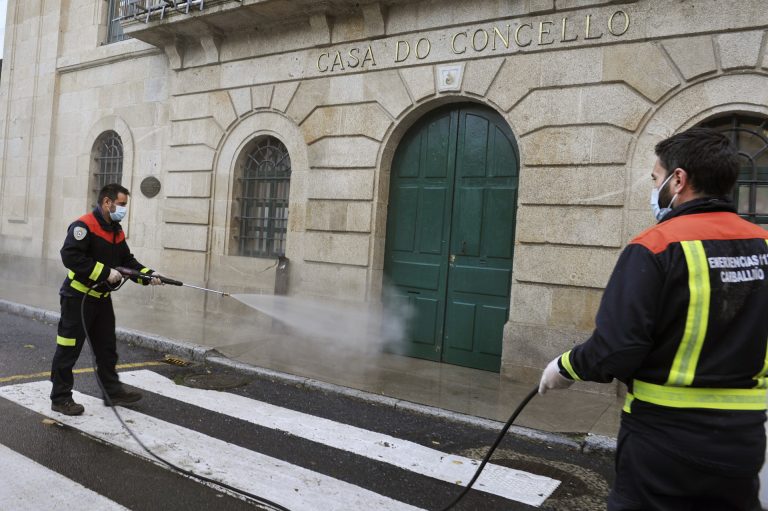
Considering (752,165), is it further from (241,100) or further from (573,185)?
(241,100)

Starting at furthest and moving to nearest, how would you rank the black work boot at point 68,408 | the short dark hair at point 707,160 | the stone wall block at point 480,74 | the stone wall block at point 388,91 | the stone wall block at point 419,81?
the stone wall block at point 388,91 < the stone wall block at point 419,81 < the stone wall block at point 480,74 < the black work boot at point 68,408 < the short dark hair at point 707,160

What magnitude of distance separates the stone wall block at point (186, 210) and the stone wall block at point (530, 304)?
19.8ft

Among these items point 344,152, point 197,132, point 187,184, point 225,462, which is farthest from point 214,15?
point 225,462

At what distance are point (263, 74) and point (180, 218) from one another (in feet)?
10.4

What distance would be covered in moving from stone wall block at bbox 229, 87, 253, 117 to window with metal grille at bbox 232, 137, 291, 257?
0.57 m

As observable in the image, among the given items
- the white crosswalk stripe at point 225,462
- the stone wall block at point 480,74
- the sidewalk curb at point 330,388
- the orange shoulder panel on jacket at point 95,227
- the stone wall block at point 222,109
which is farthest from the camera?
the stone wall block at point 222,109

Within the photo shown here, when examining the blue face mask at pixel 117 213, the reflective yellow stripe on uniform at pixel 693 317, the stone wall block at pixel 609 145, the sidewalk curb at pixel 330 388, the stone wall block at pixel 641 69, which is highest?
the stone wall block at pixel 641 69

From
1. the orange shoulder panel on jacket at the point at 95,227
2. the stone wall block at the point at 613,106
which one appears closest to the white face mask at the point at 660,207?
the orange shoulder panel on jacket at the point at 95,227

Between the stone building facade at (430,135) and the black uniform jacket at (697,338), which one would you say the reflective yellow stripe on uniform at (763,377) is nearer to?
the black uniform jacket at (697,338)

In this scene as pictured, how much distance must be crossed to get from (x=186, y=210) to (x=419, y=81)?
5281mm

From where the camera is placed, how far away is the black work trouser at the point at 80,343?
5184 mm

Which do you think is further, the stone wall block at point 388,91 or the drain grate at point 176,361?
the stone wall block at point 388,91

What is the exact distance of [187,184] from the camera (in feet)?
37.3

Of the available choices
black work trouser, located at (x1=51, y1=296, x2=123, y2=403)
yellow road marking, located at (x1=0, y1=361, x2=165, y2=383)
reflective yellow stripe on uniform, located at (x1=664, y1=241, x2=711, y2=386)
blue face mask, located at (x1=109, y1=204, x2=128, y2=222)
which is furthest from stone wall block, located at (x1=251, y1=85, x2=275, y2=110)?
reflective yellow stripe on uniform, located at (x1=664, y1=241, x2=711, y2=386)
